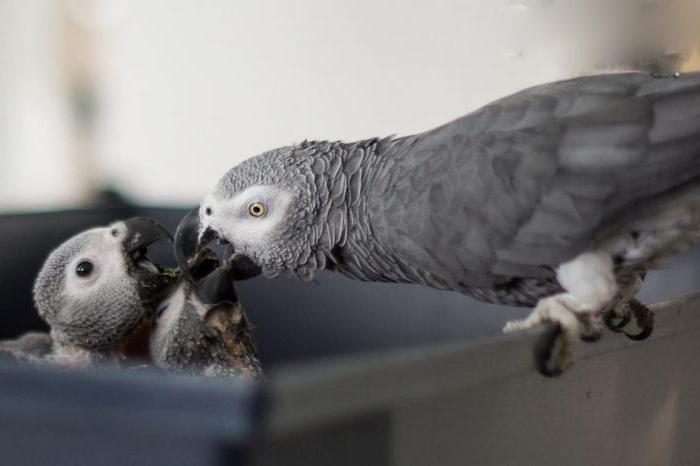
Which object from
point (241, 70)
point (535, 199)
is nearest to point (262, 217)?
point (535, 199)

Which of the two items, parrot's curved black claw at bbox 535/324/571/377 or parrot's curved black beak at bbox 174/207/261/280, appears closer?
parrot's curved black claw at bbox 535/324/571/377

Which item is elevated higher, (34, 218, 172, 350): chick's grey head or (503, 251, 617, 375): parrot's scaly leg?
(503, 251, 617, 375): parrot's scaly leg

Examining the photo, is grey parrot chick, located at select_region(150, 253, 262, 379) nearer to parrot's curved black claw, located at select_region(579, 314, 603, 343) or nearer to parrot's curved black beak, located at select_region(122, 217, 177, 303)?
parrot's curved black beak, located at select_region(122, 217, 177, 303)

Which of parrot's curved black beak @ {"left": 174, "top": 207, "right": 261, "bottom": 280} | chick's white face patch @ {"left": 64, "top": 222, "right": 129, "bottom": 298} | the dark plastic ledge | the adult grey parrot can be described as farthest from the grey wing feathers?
chick's white face patch @ {"left": 64, "top": 222, "right": 129, "bottom": 298}

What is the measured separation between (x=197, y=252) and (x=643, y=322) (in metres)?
0.48

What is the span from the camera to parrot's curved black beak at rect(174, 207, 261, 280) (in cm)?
95

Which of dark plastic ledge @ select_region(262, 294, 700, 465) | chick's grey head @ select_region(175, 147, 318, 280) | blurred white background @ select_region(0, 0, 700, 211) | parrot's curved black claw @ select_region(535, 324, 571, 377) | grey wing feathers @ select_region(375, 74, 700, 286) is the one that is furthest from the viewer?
blurred white background @ select_region(0, 0, 700, 211)

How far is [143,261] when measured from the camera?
962 millimetres

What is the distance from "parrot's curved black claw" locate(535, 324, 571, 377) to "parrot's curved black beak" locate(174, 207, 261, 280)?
1.37 feet

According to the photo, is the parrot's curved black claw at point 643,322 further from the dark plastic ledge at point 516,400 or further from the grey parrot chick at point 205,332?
the grey parrot chick at point 205,332

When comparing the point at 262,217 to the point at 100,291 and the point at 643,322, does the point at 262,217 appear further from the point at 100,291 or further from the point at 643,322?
the point at 643,322

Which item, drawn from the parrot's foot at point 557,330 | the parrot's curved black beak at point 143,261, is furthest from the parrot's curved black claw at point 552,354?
the parrot's curved black beak at point 143,261

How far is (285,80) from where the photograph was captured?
6.13 feet

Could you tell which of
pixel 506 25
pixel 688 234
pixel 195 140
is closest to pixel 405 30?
pixel 506 25
